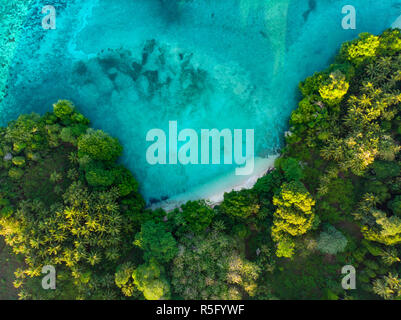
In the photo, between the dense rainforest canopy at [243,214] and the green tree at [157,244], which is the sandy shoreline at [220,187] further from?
the green tree at [157,244]

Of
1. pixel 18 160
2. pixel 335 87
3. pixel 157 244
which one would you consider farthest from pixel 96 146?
pixel 335 87

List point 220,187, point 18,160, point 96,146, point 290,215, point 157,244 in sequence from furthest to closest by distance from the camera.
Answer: point 220,187, point 18,160, point 96,146, point 157,244, point 290,215

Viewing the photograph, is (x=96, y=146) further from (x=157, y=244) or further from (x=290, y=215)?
(x=290, y=215)

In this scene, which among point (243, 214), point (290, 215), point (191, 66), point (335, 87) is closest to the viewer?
point (290, 215)

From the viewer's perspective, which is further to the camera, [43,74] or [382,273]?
[43,74]

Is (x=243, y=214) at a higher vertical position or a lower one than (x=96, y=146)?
lower

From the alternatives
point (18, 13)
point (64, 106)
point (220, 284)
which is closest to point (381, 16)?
point (220, 284)

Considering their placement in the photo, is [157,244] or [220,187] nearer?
[157,244]

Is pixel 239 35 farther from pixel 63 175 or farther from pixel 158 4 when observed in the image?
pixel 63 175
